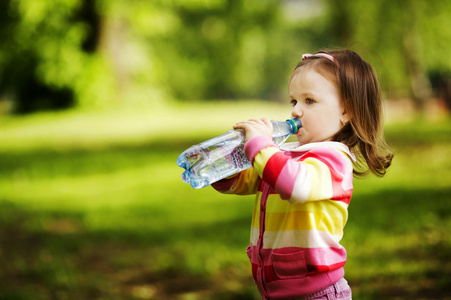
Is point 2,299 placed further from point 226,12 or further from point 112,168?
point 226,12

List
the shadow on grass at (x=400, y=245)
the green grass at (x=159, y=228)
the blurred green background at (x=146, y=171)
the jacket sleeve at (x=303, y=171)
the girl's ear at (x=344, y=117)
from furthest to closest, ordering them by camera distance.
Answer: the blurred green background at (x=146, y=171)
the green grass at (x=159, y=228)
the shadow on grass at (x=400, y=245)
the girl's ear at (x=344, y=117)
the jacket sleeve at (x=303, y=171)

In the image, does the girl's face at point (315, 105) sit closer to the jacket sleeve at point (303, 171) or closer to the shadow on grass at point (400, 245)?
the jacket sleeve at point (303, 171)

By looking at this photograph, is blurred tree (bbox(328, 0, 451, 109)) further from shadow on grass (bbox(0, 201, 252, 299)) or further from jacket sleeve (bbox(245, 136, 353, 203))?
jacket sleeve (bbox(245, 136, 353, 203))

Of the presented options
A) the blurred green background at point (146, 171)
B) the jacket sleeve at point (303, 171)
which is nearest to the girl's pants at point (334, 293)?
the jacket sleeve at point (303, 171)

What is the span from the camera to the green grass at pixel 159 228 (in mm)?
4570

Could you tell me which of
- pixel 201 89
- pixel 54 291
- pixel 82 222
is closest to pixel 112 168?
pixel 82 222

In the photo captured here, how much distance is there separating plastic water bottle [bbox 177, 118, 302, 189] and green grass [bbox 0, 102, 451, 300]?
226 centimetres

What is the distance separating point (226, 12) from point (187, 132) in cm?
1322

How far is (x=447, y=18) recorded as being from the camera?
15.9 meters

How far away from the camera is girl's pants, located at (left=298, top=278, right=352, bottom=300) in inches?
80.3

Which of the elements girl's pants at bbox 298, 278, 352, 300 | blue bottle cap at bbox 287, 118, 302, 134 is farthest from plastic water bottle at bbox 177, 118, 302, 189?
girl's pants at bbox 298, 278, 352, 300

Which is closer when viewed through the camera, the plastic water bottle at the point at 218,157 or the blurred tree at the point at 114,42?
the plastic water bottle at the point at 218,157

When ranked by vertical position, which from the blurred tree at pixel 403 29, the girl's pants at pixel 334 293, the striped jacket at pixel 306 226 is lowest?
the girl's pants at pixel 334 293

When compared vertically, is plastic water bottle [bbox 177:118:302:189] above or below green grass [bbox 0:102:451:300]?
below
